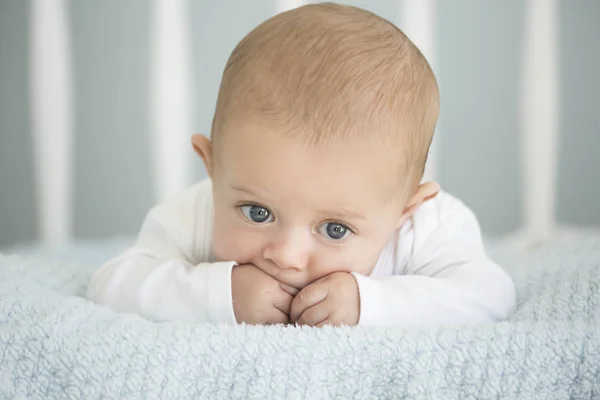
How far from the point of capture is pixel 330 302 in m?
0.86

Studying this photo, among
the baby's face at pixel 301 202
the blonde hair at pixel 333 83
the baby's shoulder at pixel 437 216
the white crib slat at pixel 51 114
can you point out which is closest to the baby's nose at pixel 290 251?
the baby's face at pixel 301 202

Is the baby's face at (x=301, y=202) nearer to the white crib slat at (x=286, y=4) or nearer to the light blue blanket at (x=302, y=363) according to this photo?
the light blue blanket at (x=302, y=363)

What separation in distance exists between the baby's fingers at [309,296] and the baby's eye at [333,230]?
57 millimetres

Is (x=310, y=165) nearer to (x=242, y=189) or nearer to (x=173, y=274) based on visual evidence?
(x=242, y=189)

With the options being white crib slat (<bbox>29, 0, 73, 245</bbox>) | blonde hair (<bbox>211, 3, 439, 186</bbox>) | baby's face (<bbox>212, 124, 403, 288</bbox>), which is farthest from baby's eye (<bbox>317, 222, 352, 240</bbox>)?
white crib slat (<bbox>29, 0, 73, 245</bbox>)

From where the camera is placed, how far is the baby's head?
2.75 ft

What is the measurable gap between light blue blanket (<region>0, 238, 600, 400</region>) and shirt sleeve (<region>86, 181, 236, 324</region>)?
4.7 inches

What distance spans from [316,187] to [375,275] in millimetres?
262

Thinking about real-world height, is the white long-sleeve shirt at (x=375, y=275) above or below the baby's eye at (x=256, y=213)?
below

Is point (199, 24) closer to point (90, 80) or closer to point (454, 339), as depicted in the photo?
point (90, 80)

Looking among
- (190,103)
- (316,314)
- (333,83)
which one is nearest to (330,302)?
(316,314)

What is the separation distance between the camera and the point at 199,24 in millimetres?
1809

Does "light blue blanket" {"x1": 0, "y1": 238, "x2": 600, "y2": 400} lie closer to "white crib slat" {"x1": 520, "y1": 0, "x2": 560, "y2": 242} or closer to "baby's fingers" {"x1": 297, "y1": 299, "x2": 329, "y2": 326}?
"baby's fingers" {"x1": 297, "y1": 299, "x2": 329, "y2": 326}

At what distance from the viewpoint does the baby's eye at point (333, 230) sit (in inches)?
34.5
